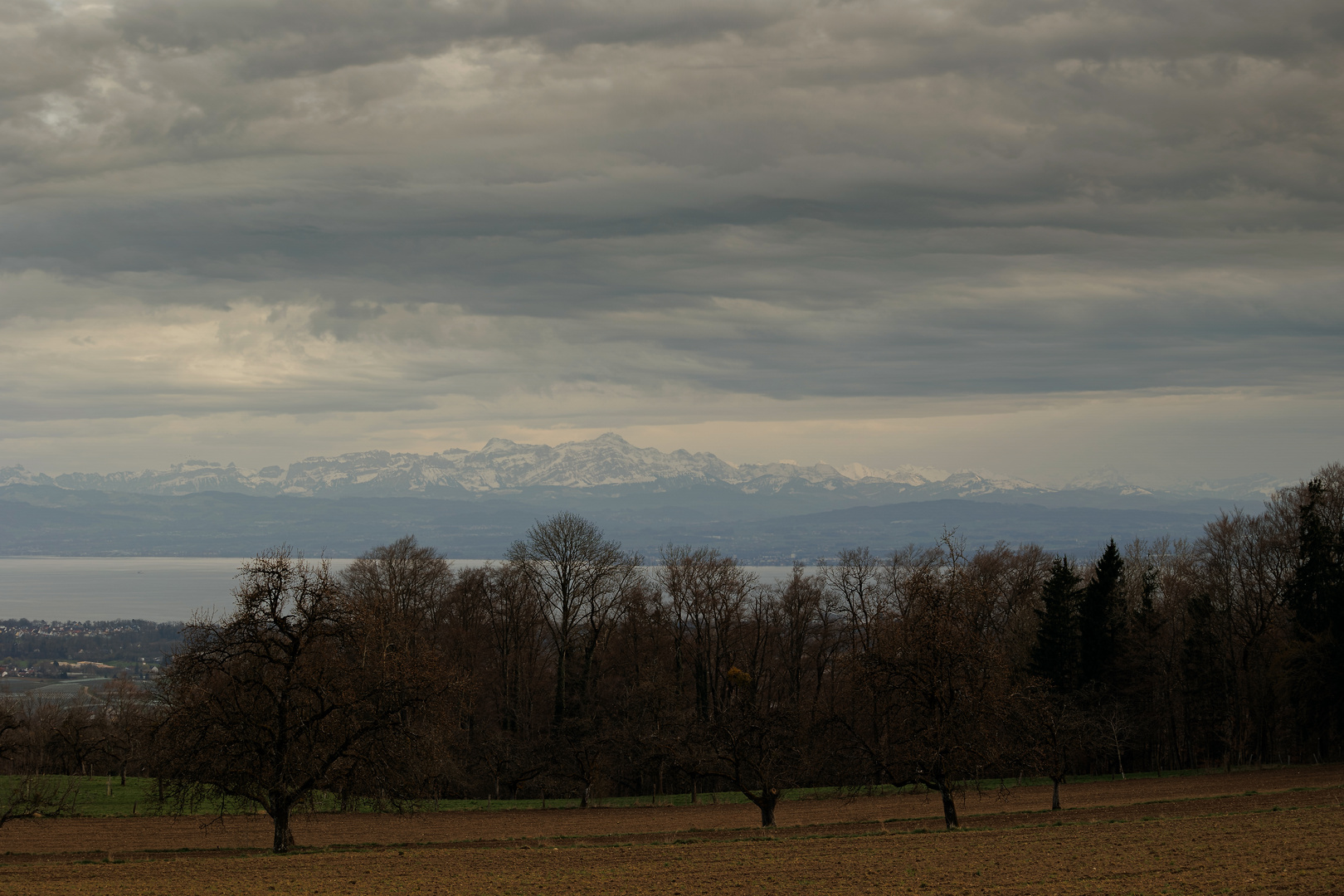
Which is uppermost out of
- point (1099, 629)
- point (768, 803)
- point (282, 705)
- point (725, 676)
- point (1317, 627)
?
point (1317, 627)

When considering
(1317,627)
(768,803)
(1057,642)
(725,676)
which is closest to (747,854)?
(768,803)

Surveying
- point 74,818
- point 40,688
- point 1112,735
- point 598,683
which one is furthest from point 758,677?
point 40,688

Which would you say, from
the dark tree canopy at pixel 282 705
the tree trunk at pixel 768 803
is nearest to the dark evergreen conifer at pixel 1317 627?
the tree trunk at pixel 768 803

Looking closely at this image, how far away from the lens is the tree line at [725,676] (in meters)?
29.8

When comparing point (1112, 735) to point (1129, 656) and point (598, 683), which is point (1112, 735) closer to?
point (1129, 656)

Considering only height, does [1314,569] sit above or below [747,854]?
above

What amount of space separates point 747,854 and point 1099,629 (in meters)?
43.3

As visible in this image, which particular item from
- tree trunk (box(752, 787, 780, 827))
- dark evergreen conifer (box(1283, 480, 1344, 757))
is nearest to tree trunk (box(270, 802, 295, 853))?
tree trunk (box(752, 787, 780, 827))

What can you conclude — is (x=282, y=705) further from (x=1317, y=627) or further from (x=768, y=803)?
(x=1317, y=627)

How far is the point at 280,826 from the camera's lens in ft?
Answer: 96.8

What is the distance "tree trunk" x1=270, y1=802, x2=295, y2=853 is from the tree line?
105mm

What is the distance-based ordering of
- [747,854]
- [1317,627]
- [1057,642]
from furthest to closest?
[1057,642] → [1317,627] → [747,854]

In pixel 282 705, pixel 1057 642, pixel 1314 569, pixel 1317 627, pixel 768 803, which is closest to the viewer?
pixel 282 705

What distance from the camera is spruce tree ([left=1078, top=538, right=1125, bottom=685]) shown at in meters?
62.0
